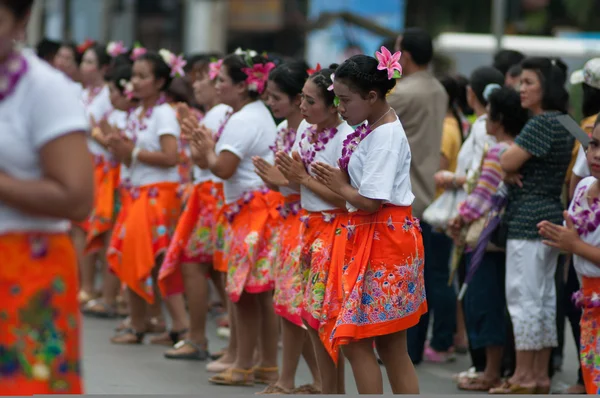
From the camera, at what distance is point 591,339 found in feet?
18.0

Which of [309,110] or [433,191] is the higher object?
[309,110]

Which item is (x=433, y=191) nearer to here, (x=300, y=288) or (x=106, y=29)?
(x=300, y=288)

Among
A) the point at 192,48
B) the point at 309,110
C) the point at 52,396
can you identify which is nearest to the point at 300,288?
the point at 309,110

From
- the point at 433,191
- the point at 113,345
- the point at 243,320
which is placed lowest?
the point at 113,345

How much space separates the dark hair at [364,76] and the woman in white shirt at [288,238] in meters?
0.98

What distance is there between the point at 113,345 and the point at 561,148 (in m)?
3.68

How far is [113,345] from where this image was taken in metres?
8.63

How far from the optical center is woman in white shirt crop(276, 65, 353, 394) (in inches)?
217

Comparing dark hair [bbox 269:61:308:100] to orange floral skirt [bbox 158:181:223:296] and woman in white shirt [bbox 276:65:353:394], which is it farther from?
orange floral skirt [bbox 158:181:223:296]

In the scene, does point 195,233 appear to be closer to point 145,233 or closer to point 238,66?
point 145,233

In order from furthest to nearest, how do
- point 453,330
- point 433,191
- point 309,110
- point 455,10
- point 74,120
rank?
1. point 455,10
2. point 453,330
3. point 433,191
4. point 309,110
5. point 74,120

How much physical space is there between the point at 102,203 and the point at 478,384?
12.6ft

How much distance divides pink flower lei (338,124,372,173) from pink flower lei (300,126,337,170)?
1.52 feet

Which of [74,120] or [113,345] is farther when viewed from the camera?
[113,345]
